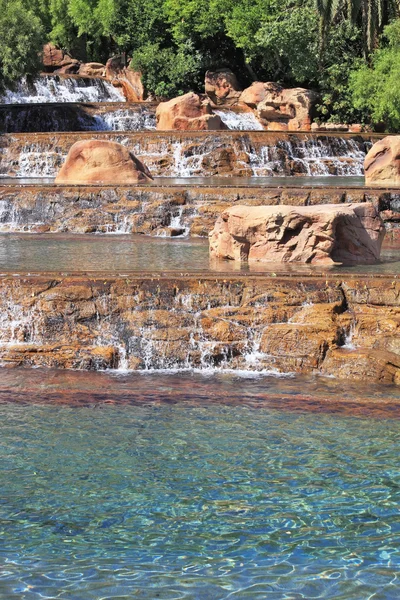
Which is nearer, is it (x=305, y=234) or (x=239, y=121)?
(x=305, y=234)

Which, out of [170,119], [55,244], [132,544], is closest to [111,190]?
[55,244]

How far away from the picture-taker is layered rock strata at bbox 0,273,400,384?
11648 mm

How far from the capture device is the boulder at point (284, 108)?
37.2m

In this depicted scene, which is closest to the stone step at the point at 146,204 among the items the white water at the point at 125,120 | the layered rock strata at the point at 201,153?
the layered rock strata at the point at 201,153

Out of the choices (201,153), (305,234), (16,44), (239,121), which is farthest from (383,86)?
(305,234)

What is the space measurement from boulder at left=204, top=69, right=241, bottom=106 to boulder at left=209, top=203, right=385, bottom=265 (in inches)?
1060

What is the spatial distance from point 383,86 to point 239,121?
19.5 ft

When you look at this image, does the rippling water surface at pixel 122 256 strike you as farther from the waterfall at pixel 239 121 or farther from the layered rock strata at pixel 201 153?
the waterfall at pixel 239 121

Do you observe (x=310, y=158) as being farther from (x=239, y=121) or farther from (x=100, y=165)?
(x=100, y=165)

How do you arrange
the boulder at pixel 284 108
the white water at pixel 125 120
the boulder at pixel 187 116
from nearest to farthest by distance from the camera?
the boulder at pixel 187 116, the white water at pixel 125 120, the boulder at pixel 284 108

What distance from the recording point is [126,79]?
4350cm

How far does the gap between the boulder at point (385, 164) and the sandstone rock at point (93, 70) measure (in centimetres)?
2323

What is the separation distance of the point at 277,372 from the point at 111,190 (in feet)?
35.7

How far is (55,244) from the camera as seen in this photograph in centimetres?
1783
